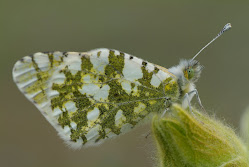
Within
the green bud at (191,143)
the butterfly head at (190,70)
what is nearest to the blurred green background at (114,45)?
the butterfly head at (190,70)

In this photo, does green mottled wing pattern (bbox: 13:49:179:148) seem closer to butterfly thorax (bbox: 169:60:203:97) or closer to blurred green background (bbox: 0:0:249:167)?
butterfly thorax (bbox: 169:60:203:97)

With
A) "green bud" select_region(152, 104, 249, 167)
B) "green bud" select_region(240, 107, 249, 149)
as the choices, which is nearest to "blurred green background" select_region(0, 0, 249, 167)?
"green bud" select_region(240, 107, 249, 149)

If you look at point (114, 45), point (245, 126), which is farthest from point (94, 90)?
point (114, 45)

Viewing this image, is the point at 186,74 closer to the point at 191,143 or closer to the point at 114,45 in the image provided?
the point at 191,143

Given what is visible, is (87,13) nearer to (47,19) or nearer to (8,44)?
(47,19)

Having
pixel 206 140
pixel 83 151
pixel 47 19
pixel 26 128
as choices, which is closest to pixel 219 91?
pixel 83 151

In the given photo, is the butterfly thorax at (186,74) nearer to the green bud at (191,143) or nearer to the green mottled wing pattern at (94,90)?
the green mottled wing pattern at (94,90)
